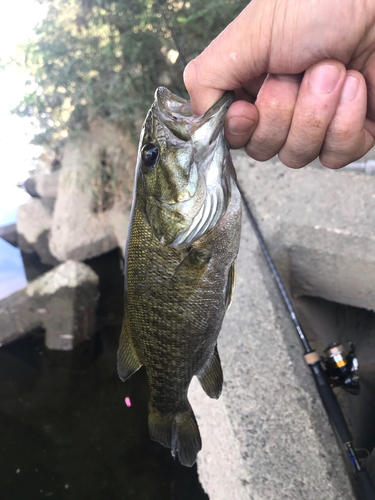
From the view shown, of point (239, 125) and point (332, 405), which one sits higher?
point (239, 125)

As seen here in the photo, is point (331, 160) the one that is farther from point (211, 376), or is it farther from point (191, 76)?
point (211, 376)

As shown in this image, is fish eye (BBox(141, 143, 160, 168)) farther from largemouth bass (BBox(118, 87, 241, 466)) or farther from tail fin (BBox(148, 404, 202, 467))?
tail fin (BBox(148, 404, 202, 467))

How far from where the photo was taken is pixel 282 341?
1.87m

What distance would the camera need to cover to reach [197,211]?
928 mm

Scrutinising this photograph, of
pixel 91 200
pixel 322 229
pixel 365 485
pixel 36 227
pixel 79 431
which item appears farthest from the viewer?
pixel 36 227

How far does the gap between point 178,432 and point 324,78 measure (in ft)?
4.06

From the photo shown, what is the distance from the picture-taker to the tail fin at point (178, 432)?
3.72ft

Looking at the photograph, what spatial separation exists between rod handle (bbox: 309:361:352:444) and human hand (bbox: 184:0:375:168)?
1.15 meters

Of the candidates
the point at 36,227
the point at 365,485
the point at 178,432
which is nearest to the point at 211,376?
the point at 178,432

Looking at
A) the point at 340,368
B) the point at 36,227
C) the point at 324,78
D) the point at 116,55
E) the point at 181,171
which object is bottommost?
the point at 36,227

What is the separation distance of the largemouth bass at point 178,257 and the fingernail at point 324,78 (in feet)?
0.74

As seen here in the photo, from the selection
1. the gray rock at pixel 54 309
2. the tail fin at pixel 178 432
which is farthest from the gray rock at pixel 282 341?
the gray rock at pixel 54 309

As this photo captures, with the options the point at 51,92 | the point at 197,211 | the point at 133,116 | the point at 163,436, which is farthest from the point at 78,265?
the point at 197,211

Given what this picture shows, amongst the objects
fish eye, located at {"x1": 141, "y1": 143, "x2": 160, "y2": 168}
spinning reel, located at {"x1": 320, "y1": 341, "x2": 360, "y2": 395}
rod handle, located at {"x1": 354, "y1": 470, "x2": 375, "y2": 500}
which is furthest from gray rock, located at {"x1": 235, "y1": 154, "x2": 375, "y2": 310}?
fish eye, located at {"x1": 141, "y1": 143, "x2": 160, "y2": 168}
